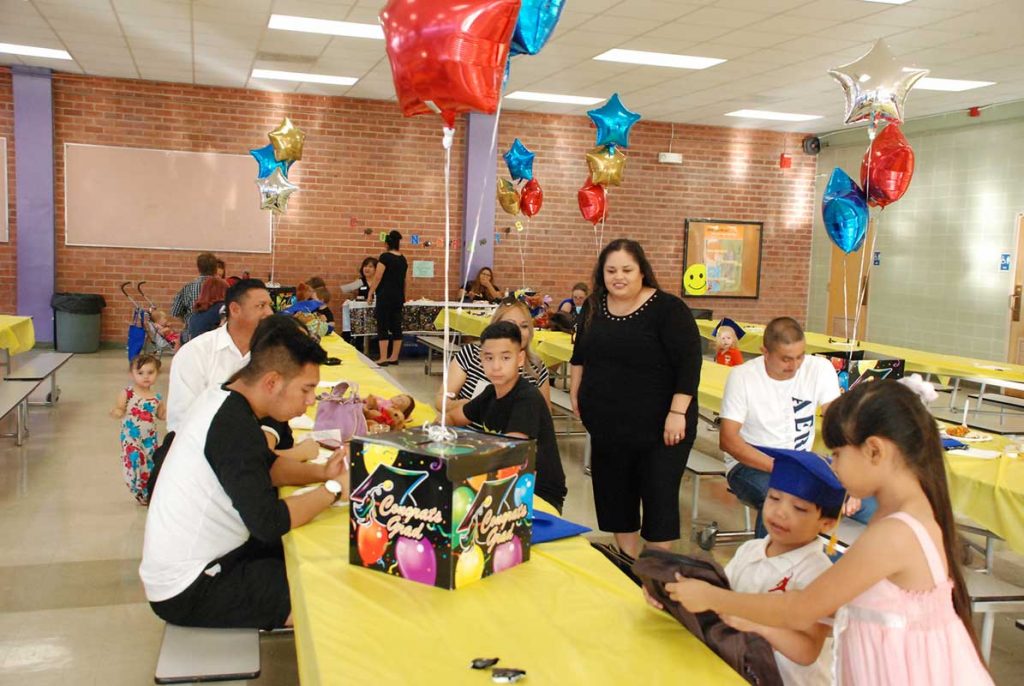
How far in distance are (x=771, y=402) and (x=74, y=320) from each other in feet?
31.7

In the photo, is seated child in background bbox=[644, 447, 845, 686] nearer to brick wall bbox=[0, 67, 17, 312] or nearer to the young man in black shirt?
the young man in black shirt

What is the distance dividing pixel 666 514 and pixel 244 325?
2095 mm

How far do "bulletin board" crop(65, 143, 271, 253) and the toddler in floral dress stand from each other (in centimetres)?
721

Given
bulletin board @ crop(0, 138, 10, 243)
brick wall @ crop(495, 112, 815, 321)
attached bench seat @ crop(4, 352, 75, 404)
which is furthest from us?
brick wall @ crop(495, 112, 815, 321)

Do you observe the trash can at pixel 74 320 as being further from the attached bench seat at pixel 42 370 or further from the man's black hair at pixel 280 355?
the man's black hair at pixel 280 355

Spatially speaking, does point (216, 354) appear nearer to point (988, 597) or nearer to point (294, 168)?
point (988, 597)

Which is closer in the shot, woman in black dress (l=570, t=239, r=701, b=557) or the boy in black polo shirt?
the boy in black polo shirt

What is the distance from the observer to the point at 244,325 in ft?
13.5

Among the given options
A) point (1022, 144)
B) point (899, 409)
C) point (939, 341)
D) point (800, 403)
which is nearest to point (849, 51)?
point (1022, 144)

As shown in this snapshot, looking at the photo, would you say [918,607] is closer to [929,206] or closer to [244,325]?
[244,325]

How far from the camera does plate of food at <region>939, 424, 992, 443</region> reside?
12.9ft

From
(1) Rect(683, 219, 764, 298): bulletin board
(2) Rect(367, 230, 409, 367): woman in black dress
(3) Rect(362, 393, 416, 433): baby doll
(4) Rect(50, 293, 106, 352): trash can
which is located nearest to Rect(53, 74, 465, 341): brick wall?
(4) Rect(50, 293, 106, 352): trash can

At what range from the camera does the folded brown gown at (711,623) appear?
1.69m

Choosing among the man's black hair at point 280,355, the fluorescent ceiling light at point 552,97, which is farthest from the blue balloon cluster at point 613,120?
the man's black hair at point 280,355
